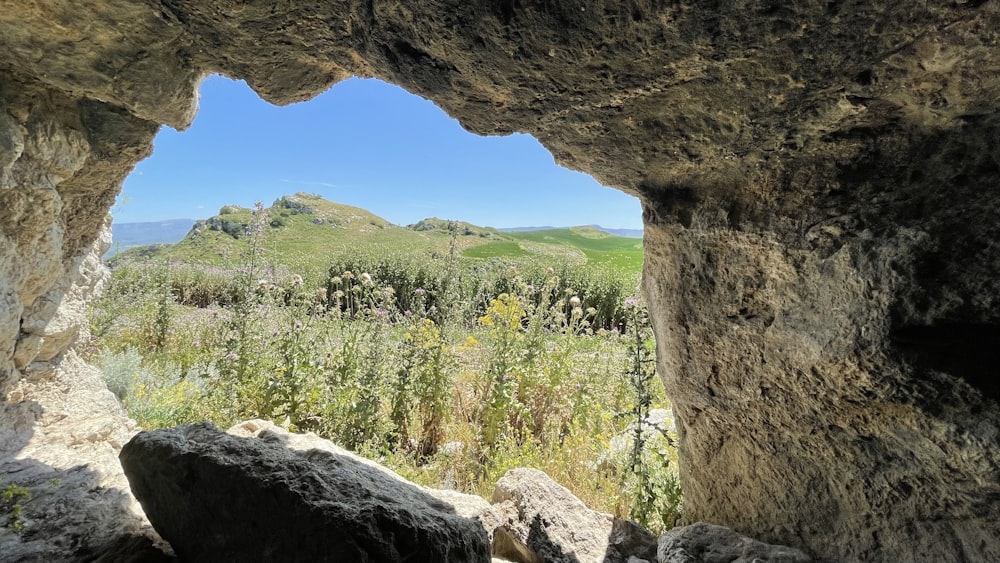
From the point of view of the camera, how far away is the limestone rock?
1799 mm

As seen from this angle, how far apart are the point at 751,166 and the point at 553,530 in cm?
193

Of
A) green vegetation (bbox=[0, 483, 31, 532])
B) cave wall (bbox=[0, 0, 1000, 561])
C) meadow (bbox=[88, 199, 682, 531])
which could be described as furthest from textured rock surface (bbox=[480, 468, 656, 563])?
green vegetation (bbox=[0, 483, 31, 532])

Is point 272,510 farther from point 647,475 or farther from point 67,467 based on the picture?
point 647,475

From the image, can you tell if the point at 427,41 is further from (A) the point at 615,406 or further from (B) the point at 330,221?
(B) the point at 330,221

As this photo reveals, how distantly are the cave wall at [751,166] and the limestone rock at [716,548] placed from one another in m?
0.13

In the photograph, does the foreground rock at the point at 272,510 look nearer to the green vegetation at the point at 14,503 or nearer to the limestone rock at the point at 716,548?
the green vegetation at the point at 14,503

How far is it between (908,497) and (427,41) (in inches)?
84.7

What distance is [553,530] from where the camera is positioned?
244 centimetres

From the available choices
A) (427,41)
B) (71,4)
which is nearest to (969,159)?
(427,41)

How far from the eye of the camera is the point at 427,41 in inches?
61.1

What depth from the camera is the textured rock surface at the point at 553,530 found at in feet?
7.73

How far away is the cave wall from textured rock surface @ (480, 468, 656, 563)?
56 cm

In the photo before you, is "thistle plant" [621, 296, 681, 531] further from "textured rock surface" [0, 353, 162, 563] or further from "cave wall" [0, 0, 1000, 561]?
"textured rock surface" [0, 353, 162, 563]

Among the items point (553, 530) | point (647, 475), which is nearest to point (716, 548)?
point (553, 530)
